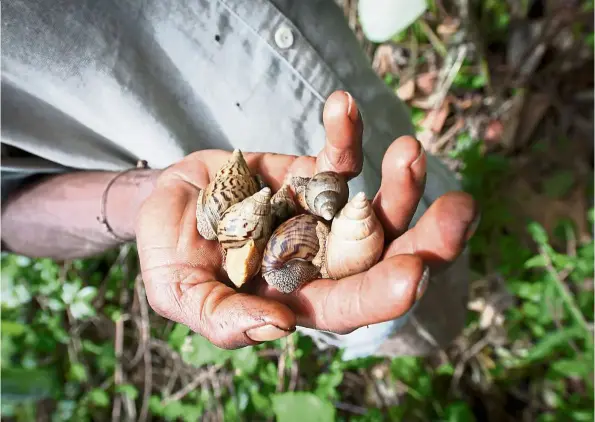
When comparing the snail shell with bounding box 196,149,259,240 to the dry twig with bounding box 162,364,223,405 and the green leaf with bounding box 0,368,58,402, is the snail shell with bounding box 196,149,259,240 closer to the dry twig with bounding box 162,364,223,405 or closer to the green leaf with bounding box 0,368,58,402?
the dry twig with bounding box 162,364,223,405

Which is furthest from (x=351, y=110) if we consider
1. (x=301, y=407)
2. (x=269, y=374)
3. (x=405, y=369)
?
(x=405, y=369)

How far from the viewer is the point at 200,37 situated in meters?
0.90

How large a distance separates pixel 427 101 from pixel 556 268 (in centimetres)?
71

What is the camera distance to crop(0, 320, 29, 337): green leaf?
148cm

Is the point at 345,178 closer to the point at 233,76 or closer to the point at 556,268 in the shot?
the point at 233,76

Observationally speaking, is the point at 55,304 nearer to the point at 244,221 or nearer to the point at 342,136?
the point at 244,221

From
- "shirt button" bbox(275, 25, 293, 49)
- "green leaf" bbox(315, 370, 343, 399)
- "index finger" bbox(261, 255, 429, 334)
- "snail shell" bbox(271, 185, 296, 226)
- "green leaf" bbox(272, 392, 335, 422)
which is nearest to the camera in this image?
"index finger" bbox(261, 255, 429, 334)

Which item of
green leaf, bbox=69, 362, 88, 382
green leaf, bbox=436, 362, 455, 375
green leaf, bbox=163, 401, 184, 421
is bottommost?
green leaf, bbox=436, 362, 455, 375

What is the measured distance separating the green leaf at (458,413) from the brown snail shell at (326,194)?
93cm

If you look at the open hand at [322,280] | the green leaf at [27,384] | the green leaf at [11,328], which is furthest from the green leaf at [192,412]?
the open hand at [322,280]

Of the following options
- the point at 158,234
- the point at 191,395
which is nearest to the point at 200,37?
the point at 158,234

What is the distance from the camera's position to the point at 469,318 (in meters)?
1.54

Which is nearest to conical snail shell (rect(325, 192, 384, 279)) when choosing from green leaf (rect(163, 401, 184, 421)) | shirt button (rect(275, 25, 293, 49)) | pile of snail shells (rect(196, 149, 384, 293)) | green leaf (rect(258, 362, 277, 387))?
pile of snail shells (rect(196, 149, 384, 293))

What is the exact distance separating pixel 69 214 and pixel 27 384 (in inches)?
29.3
